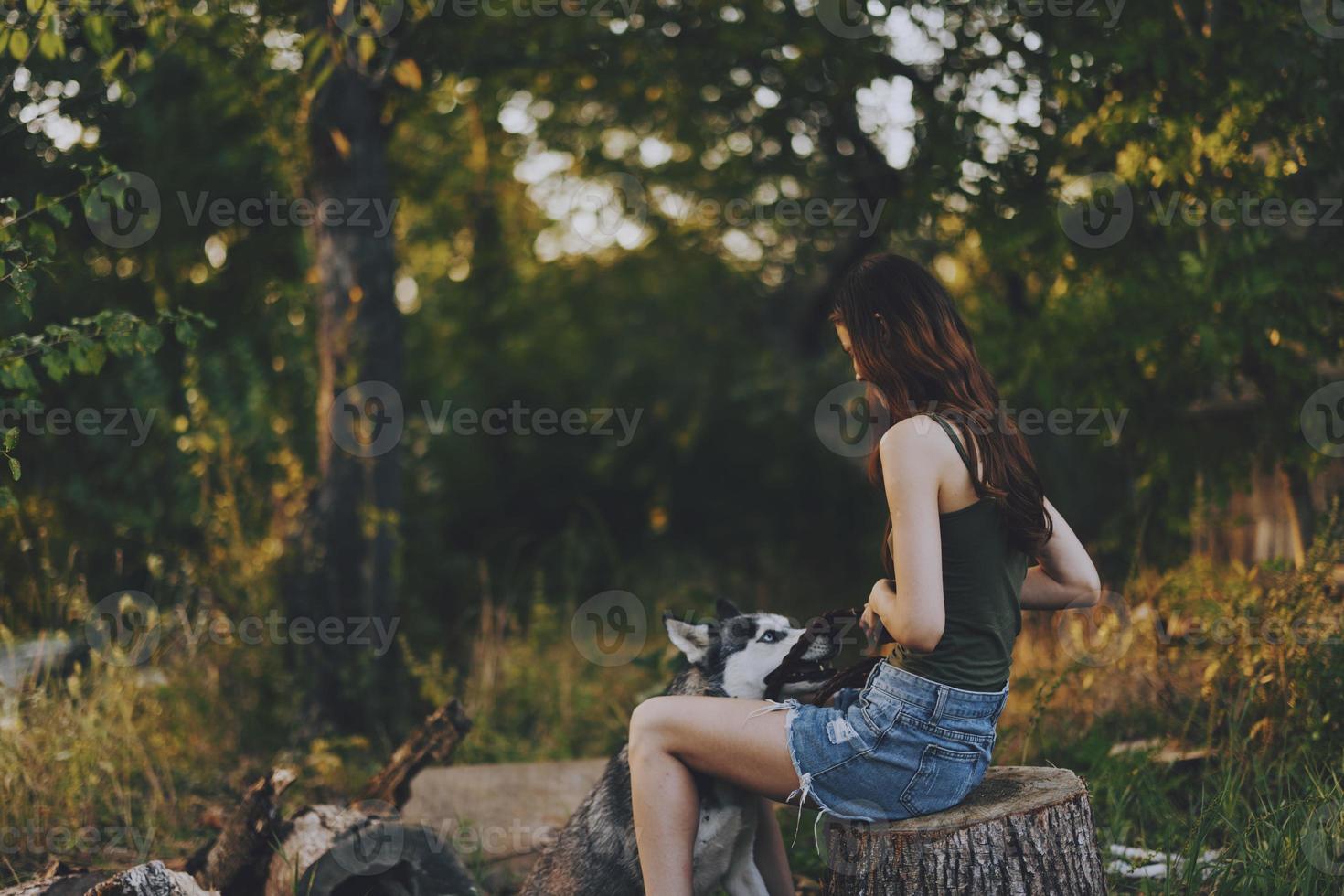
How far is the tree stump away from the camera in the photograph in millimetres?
2795

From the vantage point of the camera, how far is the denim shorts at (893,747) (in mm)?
2814

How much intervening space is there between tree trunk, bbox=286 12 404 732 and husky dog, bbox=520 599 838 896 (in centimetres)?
326

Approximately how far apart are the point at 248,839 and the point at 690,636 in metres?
2.03

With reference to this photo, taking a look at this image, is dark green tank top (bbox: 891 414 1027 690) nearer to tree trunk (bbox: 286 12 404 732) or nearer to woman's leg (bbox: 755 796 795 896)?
woman's leg (bbox: 755 796 795 896)

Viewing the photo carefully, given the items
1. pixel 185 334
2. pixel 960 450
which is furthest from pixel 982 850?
pixel 185 334

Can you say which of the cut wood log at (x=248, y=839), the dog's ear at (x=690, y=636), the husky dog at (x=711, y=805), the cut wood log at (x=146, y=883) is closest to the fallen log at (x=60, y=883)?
the cut wood log at (x=146, y=883)

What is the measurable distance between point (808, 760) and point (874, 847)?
29 centimetres

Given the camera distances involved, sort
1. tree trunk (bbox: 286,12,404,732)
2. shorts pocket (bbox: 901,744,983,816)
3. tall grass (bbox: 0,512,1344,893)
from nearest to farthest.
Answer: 1. shorts pocket (bbox: 901,744,983,816)
2. tall grass (bbox: 0,512,1344,893)
3. tree trunk (bbox: 286,12,404,732)

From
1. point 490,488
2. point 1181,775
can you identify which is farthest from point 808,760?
point 490,488

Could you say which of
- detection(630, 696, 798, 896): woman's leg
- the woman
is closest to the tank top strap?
the woman

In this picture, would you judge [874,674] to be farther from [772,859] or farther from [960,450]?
[772,859]

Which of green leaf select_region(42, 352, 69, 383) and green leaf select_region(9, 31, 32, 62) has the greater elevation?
green leaf select_region(9, 31, 32, 62)

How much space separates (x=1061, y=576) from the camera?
3.13 m

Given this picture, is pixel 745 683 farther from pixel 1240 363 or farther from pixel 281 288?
pixel 281 288
